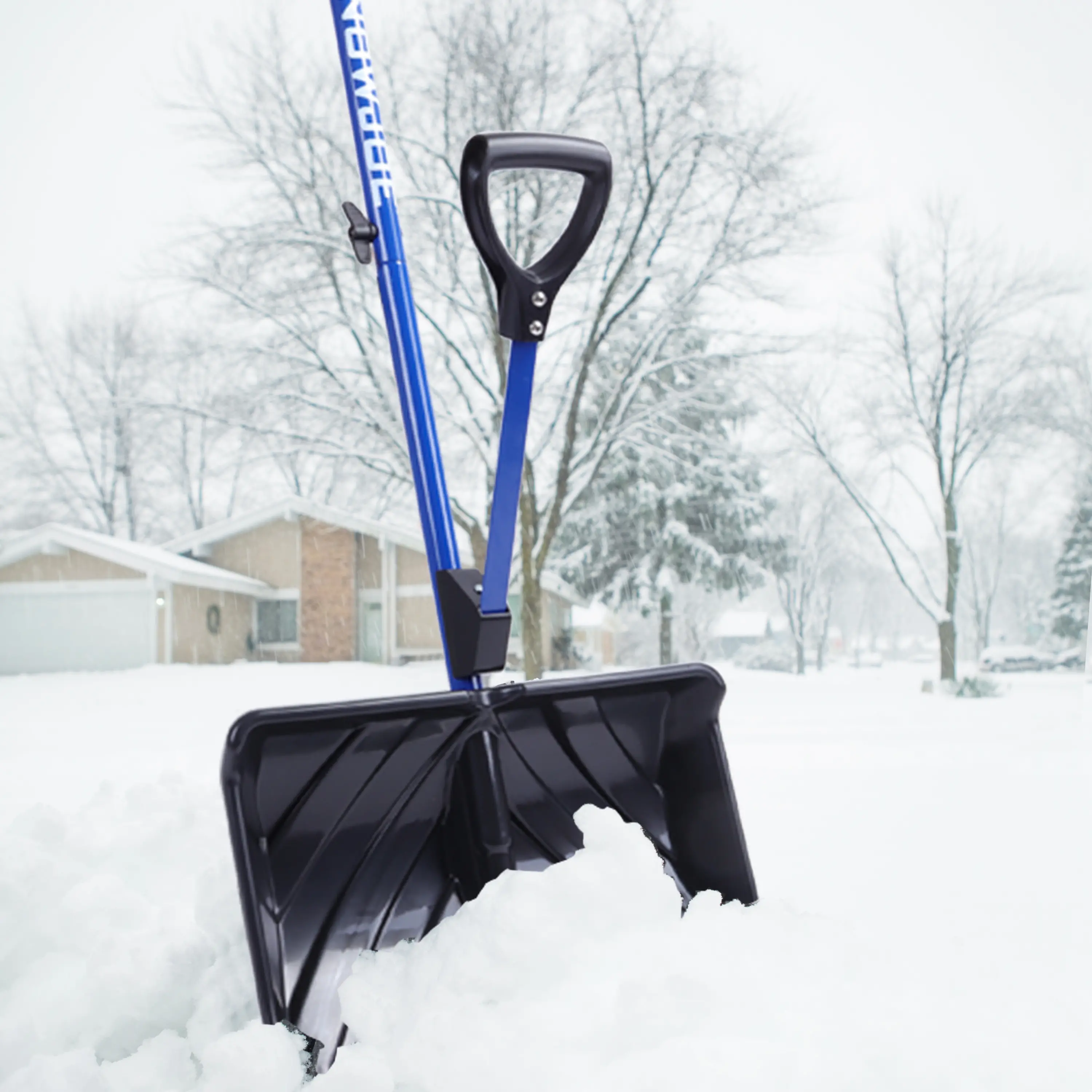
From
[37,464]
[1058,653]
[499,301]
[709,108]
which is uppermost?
[709,108]

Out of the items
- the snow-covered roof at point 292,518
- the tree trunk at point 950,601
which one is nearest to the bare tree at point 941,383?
the tree trunk at point 950,601

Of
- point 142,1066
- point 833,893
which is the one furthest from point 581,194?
point 833,893

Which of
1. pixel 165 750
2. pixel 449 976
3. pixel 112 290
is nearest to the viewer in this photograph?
pixel 449 976

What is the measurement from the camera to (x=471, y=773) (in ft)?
2.59

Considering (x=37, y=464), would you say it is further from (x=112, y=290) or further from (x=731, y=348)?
(x=731, y=348)

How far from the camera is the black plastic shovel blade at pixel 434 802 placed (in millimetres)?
700

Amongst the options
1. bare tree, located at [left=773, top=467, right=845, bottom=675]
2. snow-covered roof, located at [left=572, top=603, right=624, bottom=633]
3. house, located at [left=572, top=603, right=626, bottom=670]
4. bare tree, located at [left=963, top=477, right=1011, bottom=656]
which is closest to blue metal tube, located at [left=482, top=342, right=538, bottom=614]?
house, located at [left=572, top=603, right=626, bottom=670]

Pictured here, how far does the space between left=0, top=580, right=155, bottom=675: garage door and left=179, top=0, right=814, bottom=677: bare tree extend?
1.37 metres

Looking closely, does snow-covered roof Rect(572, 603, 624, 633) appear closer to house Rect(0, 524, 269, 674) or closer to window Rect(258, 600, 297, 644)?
window Rect(258, 600, 297, 644)

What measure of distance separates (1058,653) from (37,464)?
7.31m

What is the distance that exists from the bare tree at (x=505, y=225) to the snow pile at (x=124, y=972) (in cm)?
372

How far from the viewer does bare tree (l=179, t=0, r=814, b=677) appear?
498 cm

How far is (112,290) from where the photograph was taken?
5.34m

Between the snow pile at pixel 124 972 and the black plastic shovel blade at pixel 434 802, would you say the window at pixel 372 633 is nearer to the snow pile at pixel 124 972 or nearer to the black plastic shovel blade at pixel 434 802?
the snow pile at pixel 124 972
